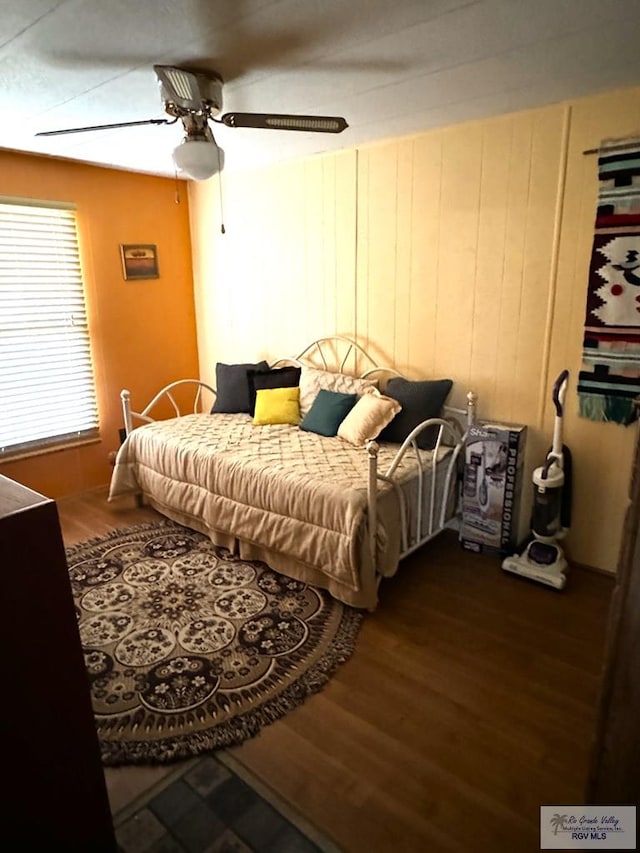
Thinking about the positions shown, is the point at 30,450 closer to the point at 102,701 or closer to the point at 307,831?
the point at 102,701

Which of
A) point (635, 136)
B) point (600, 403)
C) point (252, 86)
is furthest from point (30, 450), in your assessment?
point (635, 136)

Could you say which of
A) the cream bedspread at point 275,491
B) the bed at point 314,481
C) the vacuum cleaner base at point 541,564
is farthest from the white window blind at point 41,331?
the vacuum cleaner base at point 541,564

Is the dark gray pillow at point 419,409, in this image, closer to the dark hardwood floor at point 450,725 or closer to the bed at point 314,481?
the bed at point 314,481

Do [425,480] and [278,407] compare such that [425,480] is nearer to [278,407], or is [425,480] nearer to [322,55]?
[278,407]

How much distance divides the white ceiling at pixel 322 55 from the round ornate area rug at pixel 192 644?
235 cm

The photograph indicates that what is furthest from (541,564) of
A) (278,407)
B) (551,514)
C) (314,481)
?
(278,407)

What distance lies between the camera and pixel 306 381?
148 inches

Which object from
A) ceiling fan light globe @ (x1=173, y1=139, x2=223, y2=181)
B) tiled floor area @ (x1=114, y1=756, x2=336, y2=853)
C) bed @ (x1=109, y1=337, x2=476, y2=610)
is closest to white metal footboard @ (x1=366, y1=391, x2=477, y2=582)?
bed @ (x1=109, y1=337, x2=476, y2=610)

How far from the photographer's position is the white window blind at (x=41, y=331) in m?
3.51

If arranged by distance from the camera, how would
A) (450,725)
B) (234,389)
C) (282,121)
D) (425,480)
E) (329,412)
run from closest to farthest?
(450,725) < (282,121) < (425,480) < (329,412) < (234,389)

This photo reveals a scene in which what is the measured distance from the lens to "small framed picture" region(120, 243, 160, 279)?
411cm

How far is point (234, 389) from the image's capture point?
3988 millimetres

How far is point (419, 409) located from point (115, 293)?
255 cm

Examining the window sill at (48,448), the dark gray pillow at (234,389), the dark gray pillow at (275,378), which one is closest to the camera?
the window sill at (48,448)
